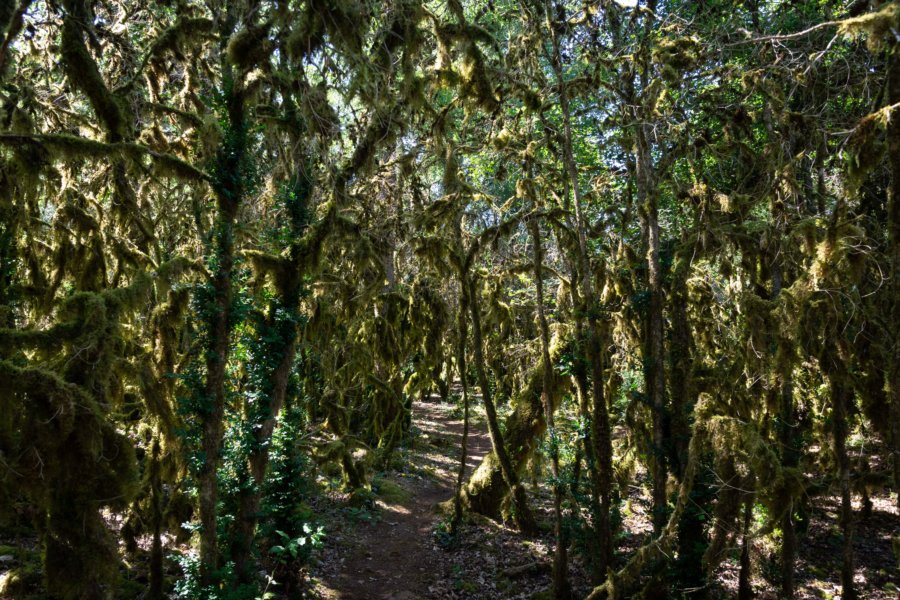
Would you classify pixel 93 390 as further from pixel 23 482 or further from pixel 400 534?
pixel 400 534

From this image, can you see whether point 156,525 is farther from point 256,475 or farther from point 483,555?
point 483,555

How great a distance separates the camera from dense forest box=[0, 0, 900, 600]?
549 cm

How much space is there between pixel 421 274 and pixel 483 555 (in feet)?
20.9

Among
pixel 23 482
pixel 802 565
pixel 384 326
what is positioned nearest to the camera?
pixel 23 482

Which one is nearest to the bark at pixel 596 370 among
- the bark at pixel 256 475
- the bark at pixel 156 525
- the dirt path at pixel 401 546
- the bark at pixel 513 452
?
the bark at pixel 513 452

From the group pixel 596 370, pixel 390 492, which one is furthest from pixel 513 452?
pixel 596 370

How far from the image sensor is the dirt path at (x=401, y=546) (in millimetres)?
9922

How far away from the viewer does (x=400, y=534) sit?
40.2 feet

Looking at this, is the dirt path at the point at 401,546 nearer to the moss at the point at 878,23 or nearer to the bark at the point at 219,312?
the bark at the point at 219,312

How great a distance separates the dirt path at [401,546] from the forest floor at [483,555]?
22mm

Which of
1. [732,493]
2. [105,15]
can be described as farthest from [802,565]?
[105,15]

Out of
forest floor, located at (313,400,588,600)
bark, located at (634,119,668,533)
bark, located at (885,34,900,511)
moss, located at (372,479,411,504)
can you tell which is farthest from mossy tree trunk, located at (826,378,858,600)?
moss, located at (372,479,411,504)

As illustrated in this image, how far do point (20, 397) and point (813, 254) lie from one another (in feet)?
27.6

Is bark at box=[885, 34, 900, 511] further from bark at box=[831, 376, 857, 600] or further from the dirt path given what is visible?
the dirt path
